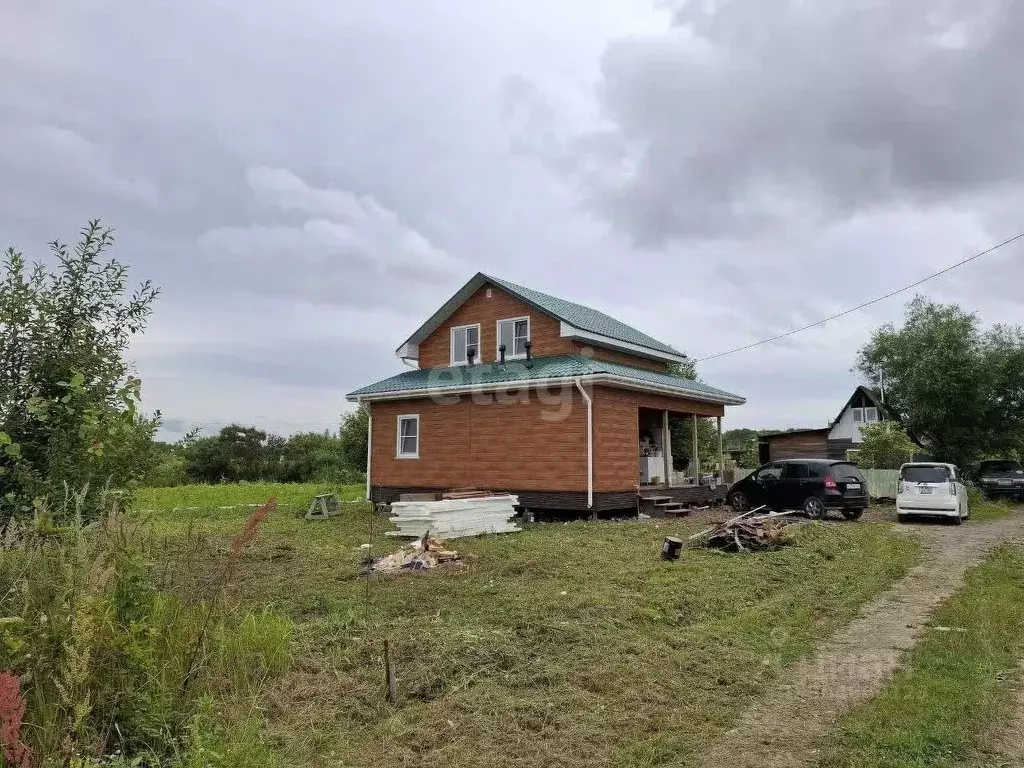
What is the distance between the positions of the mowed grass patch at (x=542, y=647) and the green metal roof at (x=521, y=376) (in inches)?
249

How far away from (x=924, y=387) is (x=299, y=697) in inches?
1197

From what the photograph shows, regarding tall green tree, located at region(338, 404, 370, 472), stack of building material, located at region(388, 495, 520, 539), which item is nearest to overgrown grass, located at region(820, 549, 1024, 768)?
stack of building material, located at region(388, 495, 520, 539)

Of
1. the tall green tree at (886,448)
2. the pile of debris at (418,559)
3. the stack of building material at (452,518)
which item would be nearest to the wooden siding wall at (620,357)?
the stack of building material at (452,518)

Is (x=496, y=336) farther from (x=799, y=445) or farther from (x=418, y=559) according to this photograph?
(x=799, y=445)

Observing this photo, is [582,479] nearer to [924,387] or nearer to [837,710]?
[837,710]

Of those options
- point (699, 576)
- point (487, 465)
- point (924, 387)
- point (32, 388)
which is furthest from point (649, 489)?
point (924, 387)

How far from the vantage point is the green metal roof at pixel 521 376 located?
662 inches

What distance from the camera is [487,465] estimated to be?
1811 centimetres

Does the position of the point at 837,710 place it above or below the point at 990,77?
below

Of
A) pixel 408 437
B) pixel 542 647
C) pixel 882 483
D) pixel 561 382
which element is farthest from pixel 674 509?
pixel 542 647

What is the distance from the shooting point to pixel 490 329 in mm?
20391

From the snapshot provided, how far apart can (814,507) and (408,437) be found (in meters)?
11.2

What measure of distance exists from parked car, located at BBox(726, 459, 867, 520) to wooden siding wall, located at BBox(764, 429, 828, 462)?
2800cm

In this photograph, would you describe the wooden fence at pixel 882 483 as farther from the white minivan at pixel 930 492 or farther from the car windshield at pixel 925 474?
the car windshield at pixel 925 474
